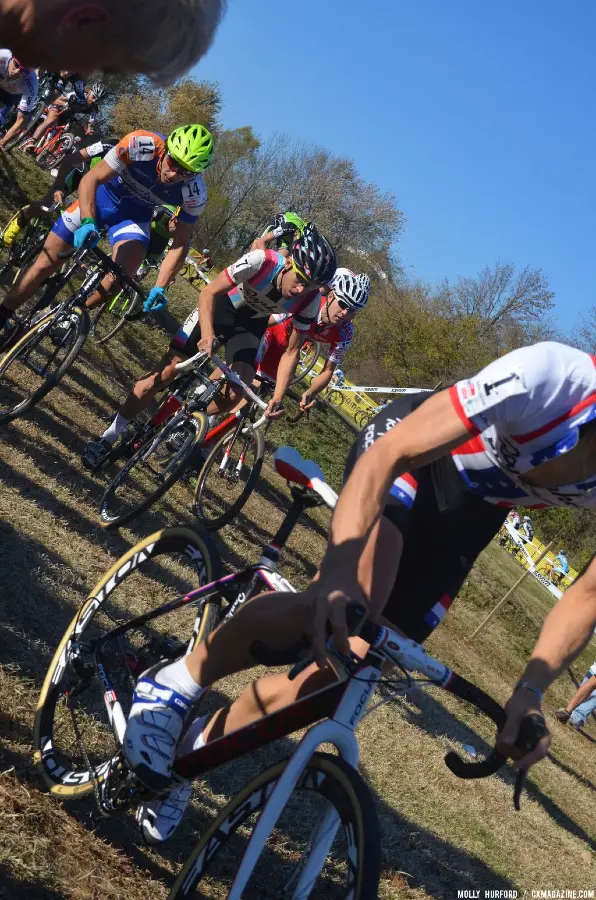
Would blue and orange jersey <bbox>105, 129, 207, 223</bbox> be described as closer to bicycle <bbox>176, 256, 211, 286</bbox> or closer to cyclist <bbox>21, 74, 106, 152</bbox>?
cyclist <bbox>21, 74, 106, 152</bbox>

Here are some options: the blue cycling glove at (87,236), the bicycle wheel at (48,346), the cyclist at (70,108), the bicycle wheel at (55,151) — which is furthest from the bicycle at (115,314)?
the bicycle wheel at (55,151)

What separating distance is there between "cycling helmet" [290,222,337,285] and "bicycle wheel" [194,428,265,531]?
1.64 meters

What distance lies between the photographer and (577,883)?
5840 millimetres

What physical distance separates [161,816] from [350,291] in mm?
7848

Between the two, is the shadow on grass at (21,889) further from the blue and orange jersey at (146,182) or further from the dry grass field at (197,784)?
the blue and orange jersey at (146,182)

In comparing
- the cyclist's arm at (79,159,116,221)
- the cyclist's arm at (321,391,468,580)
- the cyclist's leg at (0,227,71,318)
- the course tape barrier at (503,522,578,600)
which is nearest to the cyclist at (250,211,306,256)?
the cyclist's arm at (79,159,116,221)

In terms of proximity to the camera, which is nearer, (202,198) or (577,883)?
(577,883)

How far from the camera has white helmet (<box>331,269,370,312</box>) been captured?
400 inches

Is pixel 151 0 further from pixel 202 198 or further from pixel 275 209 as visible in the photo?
pixel 275 209

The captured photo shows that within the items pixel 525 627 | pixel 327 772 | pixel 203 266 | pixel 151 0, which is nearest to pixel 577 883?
pixel 327 772

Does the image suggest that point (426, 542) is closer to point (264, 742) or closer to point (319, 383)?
point (264, 742)

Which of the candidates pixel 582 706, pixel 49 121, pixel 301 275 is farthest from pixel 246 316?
pixel 49 121

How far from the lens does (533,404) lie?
101 inches

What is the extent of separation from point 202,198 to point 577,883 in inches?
242
